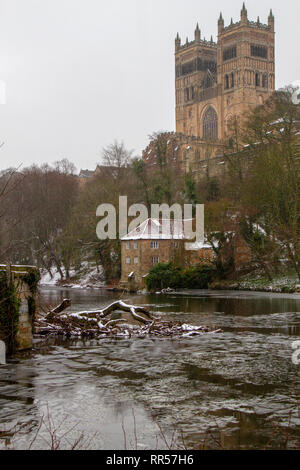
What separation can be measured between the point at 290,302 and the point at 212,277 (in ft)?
51.6

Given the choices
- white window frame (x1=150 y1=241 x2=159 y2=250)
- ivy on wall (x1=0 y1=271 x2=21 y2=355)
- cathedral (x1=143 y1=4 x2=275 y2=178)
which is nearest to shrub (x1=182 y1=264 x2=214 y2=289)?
white window frame (x1=150 y1=241 x2=159 y2=250)

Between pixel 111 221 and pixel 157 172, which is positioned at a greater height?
pixel 157 172

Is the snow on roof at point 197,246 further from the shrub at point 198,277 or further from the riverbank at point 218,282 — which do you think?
the riverbank at point 218,282

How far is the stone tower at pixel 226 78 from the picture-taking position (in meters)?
113

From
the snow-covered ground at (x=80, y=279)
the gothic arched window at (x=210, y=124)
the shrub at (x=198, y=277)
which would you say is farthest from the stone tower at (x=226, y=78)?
the shrub at (x=198, y=277)

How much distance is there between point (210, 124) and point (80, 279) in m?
71.1

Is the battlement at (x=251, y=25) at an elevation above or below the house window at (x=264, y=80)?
above

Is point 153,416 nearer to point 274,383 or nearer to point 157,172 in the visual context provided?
point 274,383

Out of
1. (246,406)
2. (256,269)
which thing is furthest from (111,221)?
(246,406)

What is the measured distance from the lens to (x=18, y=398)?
10859 mm

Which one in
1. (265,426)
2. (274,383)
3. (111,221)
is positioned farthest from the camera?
(111,221)

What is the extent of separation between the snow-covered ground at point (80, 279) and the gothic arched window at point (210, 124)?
63.7 m

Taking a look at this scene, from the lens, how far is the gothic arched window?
119m

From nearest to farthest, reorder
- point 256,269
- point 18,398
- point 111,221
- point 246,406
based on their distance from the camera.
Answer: point 246,406 → point 18,398 → point 256,269 → point 111,221
